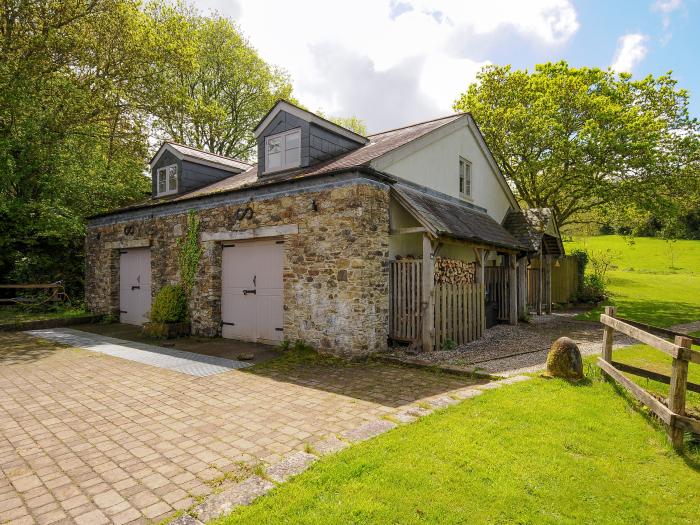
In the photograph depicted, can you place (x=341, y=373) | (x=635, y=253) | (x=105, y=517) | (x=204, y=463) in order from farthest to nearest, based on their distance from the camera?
(x=635, y=253), (x=341, y=373), (x=204, y=463), (x=105, y=517)

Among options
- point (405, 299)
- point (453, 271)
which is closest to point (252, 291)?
point (405, 299)

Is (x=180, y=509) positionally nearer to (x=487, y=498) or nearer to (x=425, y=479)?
(x=425, y=479)

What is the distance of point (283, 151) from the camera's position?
10.9 metres

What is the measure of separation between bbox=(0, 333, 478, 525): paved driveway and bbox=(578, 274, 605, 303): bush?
15853 millimetres

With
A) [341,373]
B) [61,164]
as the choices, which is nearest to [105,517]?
[341,373]

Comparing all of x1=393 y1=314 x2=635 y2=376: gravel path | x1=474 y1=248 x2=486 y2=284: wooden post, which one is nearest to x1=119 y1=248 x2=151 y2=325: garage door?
x1=393 y1=314 x2=635 y2=376: gravel path

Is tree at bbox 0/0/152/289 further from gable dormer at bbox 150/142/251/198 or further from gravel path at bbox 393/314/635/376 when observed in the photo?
gravel path at bbox 393/314/635/376

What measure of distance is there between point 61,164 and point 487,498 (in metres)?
20.2

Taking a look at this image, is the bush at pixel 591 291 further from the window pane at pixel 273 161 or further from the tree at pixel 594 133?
the window pane at pixel 273 161

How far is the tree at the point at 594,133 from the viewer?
17.0 metres

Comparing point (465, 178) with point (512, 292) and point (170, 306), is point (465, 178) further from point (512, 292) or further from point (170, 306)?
point (170, 306)

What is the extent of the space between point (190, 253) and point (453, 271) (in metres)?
7.59

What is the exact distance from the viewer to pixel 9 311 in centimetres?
1573

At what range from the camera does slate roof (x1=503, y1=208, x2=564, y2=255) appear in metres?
15.0
